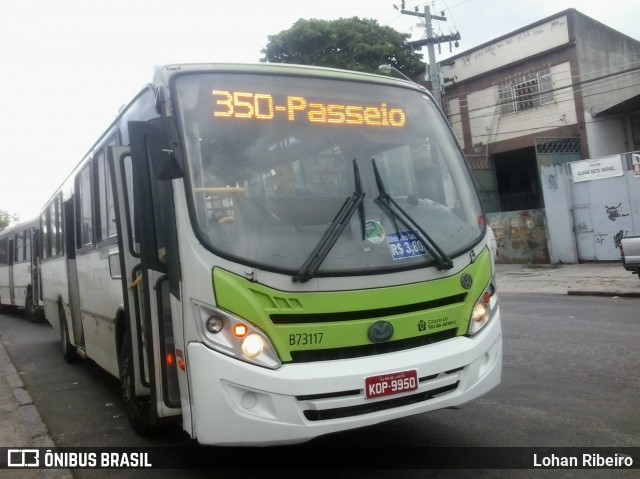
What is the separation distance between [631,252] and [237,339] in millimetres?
12709

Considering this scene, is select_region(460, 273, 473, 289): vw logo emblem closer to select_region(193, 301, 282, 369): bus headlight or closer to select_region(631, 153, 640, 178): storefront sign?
select_region(193, 301, 282, 369): bus headlight

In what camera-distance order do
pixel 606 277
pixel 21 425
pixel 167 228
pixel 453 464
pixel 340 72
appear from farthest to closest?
pixel 606 277 → pixel 21 425 → pixel 340 72 → pixel 453 464 → pixel 167 228

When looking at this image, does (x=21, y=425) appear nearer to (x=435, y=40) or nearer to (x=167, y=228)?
(x=167, y=228)

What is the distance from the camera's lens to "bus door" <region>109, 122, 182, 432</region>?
3.75 meters

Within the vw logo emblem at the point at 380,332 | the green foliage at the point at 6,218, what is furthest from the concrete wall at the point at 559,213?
the green foliage at the point at 6,218

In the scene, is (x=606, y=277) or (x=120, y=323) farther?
(x=606, y=277)

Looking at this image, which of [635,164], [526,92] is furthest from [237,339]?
[526,92]

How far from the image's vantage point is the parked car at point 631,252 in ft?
44.1

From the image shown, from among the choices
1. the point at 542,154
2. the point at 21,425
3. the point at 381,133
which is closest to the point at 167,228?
the point at 381,133

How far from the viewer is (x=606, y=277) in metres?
15.9

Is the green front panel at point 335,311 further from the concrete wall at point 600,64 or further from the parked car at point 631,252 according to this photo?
the concrete wall at point 600,64

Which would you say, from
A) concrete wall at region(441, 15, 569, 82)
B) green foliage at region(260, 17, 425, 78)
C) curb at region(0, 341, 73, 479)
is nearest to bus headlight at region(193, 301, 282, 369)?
curb at region(0, 341, 73, 479)

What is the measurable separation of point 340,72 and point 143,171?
1.61 m

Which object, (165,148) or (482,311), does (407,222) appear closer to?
(482,311)
